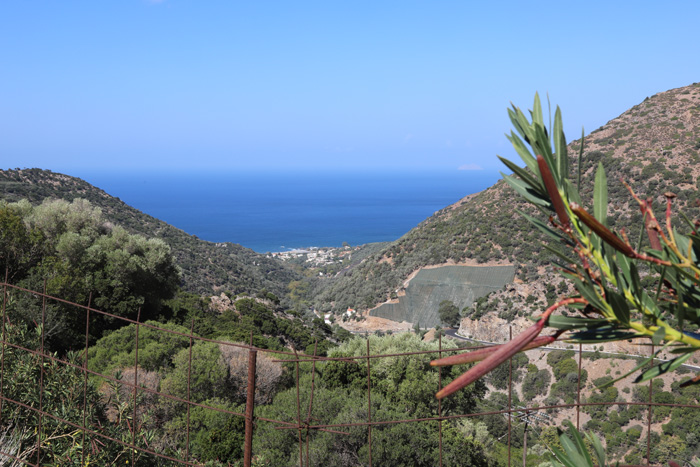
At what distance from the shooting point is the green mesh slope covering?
32406mm

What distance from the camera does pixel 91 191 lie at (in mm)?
36844

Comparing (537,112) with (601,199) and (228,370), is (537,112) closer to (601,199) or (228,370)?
(601,199)

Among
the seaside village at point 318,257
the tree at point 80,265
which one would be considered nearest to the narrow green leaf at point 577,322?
the tree at point 80,265

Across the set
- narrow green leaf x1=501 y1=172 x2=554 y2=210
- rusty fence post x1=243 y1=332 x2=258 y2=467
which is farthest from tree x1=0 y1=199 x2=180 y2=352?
narrow green leaf x1=501 y1=172 x2=554 y2=210

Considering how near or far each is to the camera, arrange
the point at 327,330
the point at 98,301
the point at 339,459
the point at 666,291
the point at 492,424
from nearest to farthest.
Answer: the point at 666,291
the point at 339,459
the point at 98,301
the point at 492,424
the point at 327,330

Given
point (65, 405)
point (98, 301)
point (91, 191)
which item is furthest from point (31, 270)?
point (91, 191)

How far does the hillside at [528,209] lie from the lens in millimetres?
28500

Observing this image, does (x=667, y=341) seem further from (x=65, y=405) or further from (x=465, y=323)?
(x=465, y=323)

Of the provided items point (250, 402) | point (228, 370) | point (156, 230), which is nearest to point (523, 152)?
point (250, 402)

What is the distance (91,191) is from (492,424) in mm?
31014

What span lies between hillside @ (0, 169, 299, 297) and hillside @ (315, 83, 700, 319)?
7814 millimetres

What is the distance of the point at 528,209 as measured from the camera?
29.9 meters

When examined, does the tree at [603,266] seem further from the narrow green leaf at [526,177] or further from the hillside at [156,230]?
the hillside at [156,230]

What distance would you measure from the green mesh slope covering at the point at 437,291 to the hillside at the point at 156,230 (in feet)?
31.1
